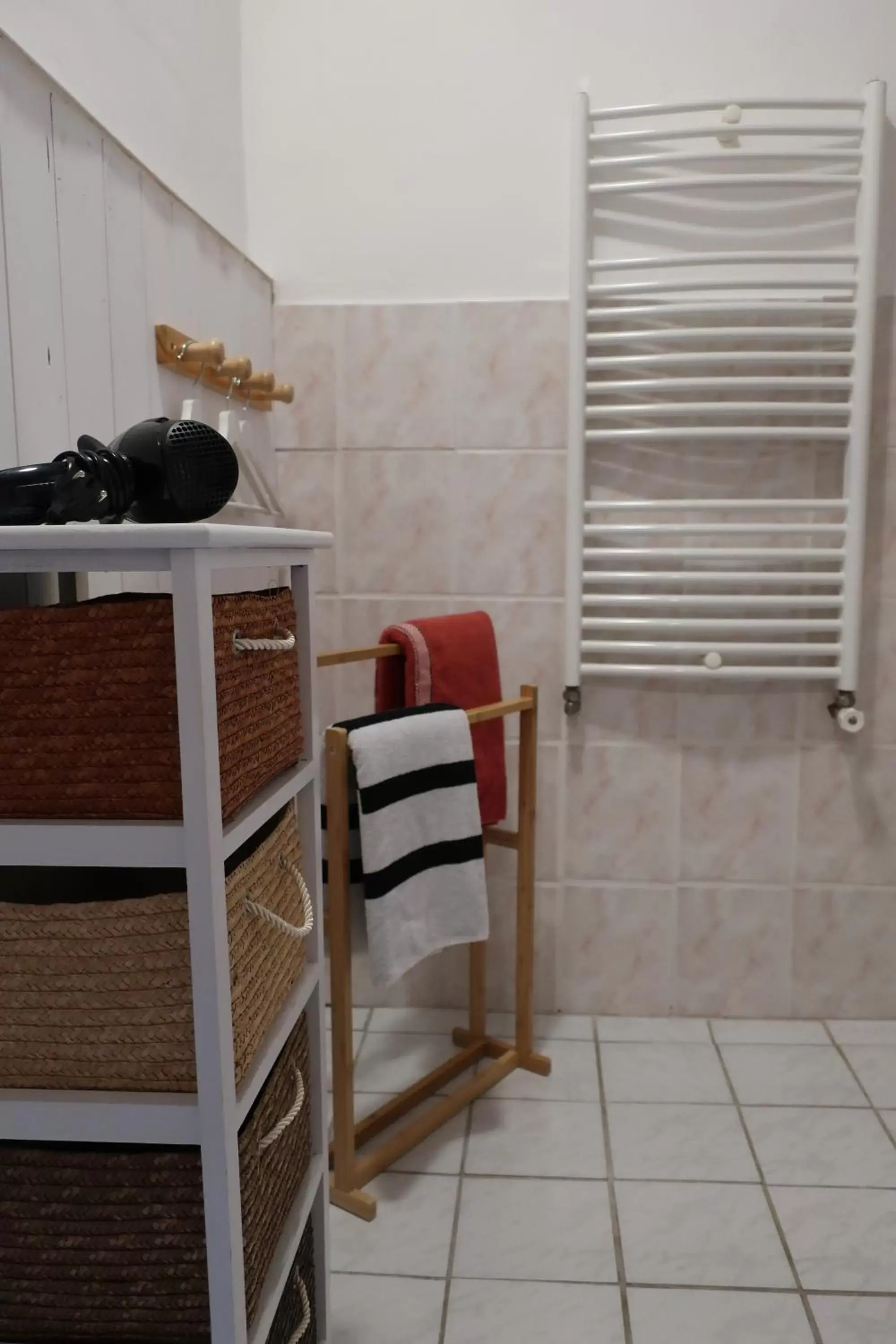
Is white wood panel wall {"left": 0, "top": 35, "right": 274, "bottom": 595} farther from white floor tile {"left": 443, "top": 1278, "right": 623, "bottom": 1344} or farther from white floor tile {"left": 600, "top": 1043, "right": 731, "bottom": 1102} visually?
white floor tile {"left": 600, "top": 1043, "right": 731, "bottom": 1102}

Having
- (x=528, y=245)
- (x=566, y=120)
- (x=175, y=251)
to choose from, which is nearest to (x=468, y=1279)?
(x=175, y=251)

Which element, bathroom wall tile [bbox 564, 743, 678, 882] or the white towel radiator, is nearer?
the white towel radiator

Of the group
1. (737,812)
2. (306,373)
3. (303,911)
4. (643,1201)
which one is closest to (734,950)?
Answer: (737,812)

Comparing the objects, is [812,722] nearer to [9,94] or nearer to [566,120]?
[566,120]

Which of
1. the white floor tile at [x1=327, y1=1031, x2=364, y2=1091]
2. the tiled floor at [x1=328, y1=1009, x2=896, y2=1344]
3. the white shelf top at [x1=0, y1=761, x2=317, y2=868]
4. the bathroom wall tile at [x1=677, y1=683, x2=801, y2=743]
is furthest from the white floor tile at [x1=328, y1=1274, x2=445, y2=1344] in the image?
the bathroom wall tile at [x1=677, y1=683, x2=801, y2=743]

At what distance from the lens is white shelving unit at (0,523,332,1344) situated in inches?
27.0

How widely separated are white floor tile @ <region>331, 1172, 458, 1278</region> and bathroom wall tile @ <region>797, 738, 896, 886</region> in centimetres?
94

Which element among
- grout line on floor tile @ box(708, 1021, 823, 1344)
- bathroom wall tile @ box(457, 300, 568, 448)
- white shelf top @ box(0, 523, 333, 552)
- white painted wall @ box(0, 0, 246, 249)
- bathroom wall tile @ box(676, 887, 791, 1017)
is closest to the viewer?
white shelf top @ box(0, 523, 333, 552)

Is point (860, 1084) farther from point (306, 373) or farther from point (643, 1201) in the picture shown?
point (306, 373)

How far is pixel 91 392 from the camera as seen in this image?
1.17 m

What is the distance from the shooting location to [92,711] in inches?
28.5

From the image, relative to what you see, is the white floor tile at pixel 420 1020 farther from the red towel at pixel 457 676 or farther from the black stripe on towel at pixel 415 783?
the black stripe on towel at pixel 415 783

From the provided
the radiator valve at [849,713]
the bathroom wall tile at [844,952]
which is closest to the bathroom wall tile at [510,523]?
the radiator valve at [849,713]

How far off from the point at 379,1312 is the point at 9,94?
1.48 metres
